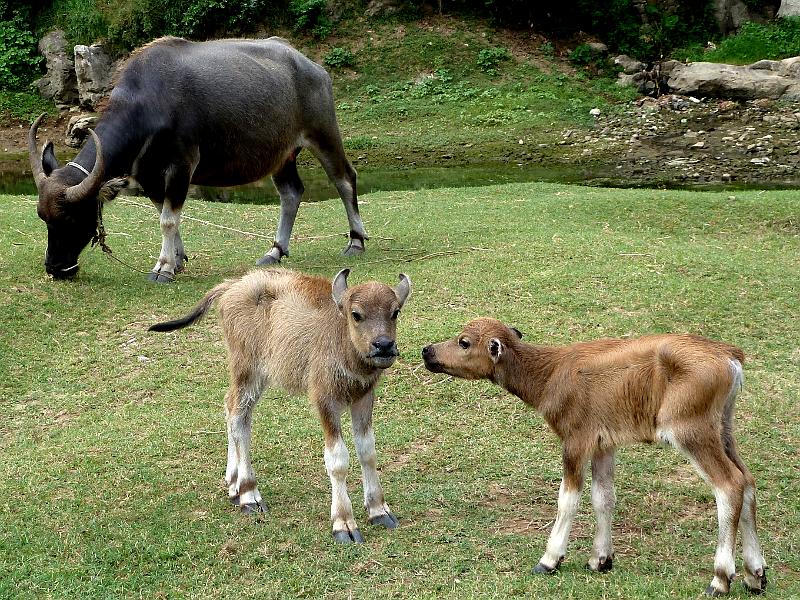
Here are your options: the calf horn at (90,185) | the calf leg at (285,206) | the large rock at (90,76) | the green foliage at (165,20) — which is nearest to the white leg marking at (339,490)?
the calf horn at (90,185)

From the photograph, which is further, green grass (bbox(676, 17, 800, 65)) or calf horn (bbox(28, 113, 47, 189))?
green grass (bbox(676, 17, 800, 65))

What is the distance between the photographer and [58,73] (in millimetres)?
28266

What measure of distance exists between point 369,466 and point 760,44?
24.7 meters

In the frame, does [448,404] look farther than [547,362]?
Yes

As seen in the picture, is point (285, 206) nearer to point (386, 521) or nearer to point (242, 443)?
point (242, 443)

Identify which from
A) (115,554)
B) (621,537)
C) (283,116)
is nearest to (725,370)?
(621,537)

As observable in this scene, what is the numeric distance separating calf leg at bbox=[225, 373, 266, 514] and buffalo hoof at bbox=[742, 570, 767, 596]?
9.26 feet

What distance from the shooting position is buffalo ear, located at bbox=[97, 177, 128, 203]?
9.96 meters

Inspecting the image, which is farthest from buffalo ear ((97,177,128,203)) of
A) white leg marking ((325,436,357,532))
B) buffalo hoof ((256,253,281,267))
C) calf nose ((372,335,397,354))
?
calf nose ((372,335,397,354))

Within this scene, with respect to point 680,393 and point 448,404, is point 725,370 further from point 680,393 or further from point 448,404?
point 448,404

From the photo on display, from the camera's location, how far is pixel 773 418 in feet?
24.3

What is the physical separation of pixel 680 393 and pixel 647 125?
18.8 metres

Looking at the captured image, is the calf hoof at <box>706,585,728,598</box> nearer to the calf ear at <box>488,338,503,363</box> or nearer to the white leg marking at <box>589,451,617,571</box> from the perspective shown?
the white leg marking at <box>589,451,617,571</box>

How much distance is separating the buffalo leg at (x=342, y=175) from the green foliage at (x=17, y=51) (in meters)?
19.7
